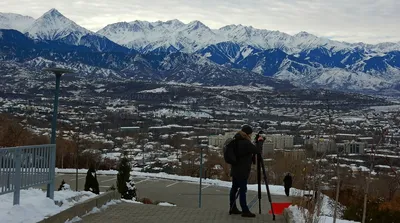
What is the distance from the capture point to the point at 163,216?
31.2 ft

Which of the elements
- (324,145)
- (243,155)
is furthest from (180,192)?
(324,145)

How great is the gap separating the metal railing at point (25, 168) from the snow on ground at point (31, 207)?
0.69 feet

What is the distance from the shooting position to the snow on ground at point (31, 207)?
7215mm

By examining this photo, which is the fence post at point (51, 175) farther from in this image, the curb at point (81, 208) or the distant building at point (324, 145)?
the distant building at point (324, 145)

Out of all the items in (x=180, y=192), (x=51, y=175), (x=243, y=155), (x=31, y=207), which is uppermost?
(x=243, y=155)

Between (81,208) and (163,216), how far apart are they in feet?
4.42

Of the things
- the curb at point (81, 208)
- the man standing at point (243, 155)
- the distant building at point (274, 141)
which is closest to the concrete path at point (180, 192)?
the distant building at point (274, 141)

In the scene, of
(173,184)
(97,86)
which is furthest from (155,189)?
(97,86)

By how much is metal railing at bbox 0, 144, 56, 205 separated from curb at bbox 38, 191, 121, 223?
0.49 m

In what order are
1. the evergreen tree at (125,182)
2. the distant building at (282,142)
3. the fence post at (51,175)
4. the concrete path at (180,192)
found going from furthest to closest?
the distant building at (282,142) → the concrete path at (180,192) → the evergreen tree at (125,182) → the fence post at (51,175)

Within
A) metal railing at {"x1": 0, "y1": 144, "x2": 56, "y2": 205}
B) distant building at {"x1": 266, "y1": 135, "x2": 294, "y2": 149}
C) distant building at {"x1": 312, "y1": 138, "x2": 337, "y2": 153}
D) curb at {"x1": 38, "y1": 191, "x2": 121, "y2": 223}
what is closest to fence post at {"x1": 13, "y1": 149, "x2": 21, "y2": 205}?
metal railing at {"x1": 0, "y1": 144, "x2": 56, "y2": 205}

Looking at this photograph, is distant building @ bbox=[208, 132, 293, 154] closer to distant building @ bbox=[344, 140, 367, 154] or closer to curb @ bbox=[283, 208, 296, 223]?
curb @ bbox=[283, 208, 296, 223]

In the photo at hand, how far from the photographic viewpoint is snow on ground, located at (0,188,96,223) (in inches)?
284

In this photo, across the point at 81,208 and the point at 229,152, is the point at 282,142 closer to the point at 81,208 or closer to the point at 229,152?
the point at 229,152
